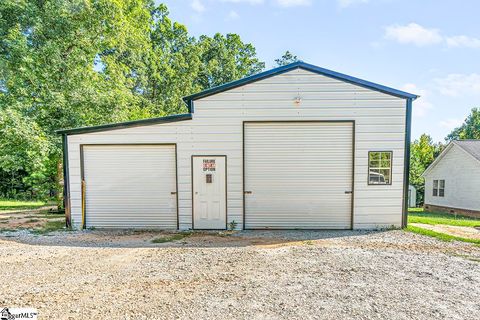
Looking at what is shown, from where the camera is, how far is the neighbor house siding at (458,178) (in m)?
16.7

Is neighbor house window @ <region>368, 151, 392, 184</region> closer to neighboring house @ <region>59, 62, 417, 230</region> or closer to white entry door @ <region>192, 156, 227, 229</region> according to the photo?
neighboring house @ <region>59, 62, 417, 230</region>

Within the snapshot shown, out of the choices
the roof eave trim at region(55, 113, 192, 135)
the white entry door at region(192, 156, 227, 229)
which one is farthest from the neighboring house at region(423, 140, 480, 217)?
the roof eave trim at region(55, 113, 192, 135)

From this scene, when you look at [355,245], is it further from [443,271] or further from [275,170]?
[275,170]

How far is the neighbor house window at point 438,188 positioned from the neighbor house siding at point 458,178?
222mm

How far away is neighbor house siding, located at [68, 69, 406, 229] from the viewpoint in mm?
7719

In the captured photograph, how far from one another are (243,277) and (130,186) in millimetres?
4941

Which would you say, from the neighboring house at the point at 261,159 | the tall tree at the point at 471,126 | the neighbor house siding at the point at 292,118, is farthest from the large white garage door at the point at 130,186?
the tall tree at the point at 471,126

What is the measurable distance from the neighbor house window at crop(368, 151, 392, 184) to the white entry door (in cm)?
406

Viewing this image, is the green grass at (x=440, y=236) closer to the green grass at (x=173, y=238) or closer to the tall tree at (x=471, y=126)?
the green grass at (x=173, y=238)

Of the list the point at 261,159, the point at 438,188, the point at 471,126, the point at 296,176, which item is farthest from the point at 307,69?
the point at 471,126

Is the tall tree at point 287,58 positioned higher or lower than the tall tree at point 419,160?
higher

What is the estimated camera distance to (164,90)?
22406mm

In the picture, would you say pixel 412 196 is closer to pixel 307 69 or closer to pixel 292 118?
pixel 292 118

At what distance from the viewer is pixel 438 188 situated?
65.5 feet
